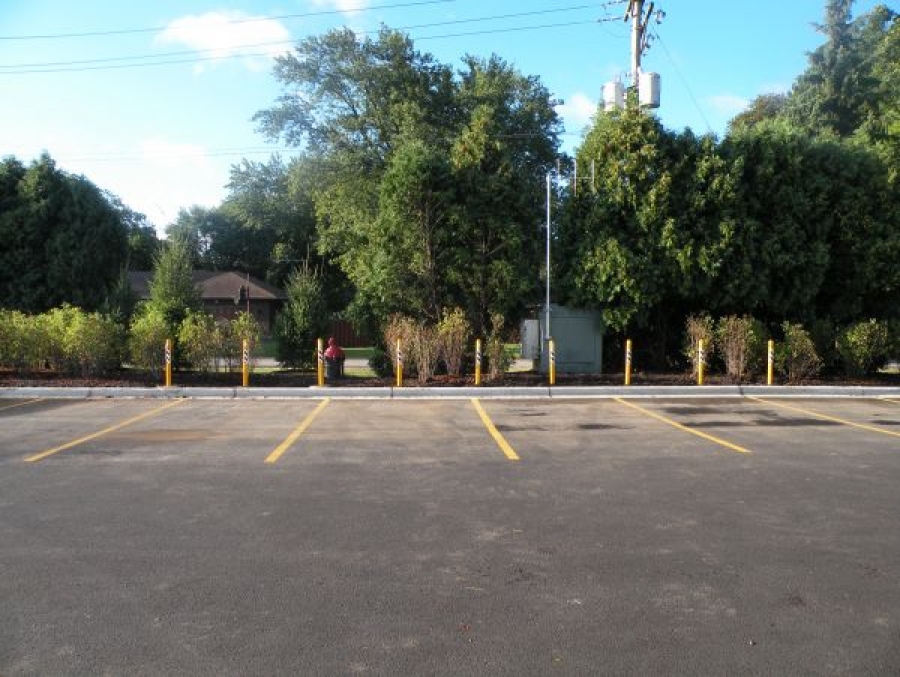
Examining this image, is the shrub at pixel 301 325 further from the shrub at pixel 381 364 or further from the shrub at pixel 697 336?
the shrub at pixel 697 336

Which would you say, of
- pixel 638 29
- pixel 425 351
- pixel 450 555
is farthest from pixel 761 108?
pixel 450 555

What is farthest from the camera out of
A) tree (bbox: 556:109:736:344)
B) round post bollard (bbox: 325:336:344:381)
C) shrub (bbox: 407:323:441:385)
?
tree (bbox: 556:109:736:344)

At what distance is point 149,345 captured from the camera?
15.9 meters

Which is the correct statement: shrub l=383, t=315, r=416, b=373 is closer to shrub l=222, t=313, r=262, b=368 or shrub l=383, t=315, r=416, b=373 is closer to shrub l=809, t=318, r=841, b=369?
shrub l=222, t=313, r=262, b=368

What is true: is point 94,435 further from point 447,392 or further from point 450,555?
point 447,392

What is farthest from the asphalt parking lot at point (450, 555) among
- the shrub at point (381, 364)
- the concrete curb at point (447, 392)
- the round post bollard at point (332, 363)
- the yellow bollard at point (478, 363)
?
the shrub at point (381, 364)

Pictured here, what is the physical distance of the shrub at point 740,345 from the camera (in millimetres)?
16312

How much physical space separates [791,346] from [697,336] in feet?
7.06

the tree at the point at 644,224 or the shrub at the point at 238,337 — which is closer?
the shrub at the point at 238,337

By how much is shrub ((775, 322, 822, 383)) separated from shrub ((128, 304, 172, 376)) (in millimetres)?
14876

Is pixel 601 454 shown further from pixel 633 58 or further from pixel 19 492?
pixel 633 58

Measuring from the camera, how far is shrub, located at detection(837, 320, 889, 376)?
1659 centimetres

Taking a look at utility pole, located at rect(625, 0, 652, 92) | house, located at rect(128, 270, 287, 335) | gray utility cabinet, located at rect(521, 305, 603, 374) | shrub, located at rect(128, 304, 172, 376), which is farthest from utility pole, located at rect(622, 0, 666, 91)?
house, located at rect(128, 270, 287, 335)

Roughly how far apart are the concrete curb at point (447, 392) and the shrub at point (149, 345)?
1.51 metres
